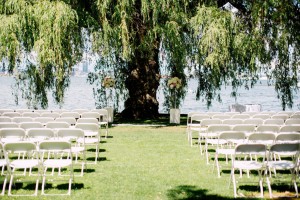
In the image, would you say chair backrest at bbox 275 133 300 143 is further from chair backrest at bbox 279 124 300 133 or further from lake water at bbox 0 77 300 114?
lake water at bbox 0 77 300 114

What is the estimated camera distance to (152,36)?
12852 millimetres

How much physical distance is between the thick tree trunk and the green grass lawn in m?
5.93

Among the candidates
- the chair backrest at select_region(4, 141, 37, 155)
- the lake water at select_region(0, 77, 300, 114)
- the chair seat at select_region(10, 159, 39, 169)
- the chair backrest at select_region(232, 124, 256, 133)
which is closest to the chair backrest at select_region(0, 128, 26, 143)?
the chair seat at select_region(10, 159, 39, 169)

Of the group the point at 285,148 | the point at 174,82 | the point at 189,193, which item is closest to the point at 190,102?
the point at 174,82

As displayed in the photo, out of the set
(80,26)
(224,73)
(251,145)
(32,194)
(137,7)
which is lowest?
(32,194)

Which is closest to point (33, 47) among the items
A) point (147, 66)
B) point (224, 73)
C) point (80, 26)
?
point (80, 26)

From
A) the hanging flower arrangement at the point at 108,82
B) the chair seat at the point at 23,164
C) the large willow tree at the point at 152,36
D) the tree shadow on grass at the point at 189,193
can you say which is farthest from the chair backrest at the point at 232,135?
the hanging flower arrangement at the point at 108,82

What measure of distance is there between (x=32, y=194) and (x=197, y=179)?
252 centimetres

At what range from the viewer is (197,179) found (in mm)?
6293

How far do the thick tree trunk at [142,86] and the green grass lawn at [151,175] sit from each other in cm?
593

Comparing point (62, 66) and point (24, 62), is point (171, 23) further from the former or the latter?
point (24, 62)

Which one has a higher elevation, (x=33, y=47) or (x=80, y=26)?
(x=80, y=26)

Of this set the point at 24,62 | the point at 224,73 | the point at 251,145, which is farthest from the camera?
the point at 224,73

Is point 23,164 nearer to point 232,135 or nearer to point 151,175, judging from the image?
point 151,175
